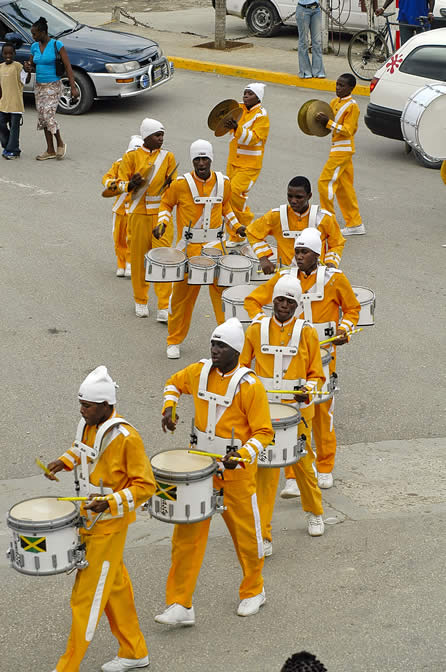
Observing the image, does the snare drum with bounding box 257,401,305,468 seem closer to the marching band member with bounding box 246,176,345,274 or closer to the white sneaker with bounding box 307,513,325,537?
the white sneaker with bounding box 307,513,325,537

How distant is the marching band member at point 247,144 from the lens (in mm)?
12336

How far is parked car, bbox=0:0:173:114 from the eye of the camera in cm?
1806

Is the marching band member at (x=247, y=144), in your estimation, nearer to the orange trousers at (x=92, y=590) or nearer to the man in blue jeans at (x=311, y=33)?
the orange trousers at (x=92, y=590)

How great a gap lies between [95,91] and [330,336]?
11.5 meters

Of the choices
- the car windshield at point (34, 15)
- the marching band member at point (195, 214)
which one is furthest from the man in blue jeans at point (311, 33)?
the marching band member at point (195, 214)

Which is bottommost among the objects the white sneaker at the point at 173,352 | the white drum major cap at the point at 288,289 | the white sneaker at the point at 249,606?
the white sneaker at the point at 173,352

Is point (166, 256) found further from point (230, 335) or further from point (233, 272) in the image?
point (230, 335)

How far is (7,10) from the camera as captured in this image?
18.4 m

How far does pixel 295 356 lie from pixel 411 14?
572 inches

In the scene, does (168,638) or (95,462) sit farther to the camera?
(168,638)

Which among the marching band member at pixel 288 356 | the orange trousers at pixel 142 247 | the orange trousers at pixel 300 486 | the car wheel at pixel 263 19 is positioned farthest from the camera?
the car wheel at pixel 263 19

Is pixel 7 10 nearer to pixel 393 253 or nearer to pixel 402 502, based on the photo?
pixel 393 253

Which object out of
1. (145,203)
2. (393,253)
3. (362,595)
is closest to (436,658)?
(362,595)

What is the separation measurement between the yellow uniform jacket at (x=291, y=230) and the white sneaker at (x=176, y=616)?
353 cm
